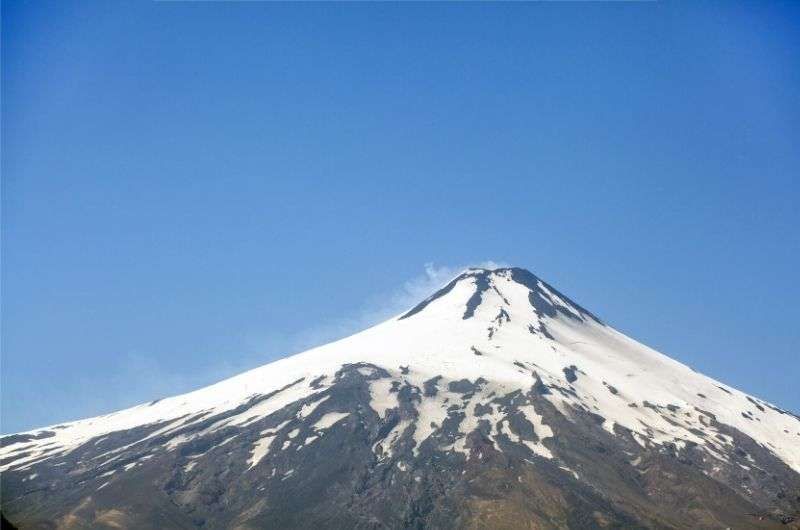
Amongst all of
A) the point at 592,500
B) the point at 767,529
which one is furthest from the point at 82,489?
the point at 767,529

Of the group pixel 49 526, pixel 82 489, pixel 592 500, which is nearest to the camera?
pixel 49 526

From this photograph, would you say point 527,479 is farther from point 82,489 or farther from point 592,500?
point 82,489

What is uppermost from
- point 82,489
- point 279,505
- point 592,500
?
point 82,489

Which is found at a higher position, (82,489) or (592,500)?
(82,489)

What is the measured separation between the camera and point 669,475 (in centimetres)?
19712

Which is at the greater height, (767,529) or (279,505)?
(279,505)

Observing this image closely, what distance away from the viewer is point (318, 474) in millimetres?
193875

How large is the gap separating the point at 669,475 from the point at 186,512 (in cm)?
11096

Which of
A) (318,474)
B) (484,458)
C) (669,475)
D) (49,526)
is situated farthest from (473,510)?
(49,526)

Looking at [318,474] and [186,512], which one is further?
[318,474]

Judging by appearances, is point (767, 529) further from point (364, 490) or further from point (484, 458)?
point (364, 490)

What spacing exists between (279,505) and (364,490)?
19.3 meters

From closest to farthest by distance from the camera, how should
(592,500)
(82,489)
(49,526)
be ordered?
(49,526) → (592,500) → (82,489)

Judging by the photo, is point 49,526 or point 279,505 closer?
point 49,526
